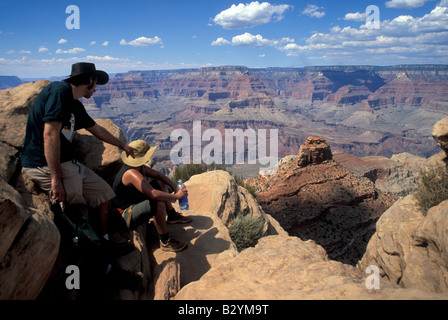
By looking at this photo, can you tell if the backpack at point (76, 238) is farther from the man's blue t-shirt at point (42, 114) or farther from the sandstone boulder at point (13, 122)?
the sandstone boulder at point (13, 122)

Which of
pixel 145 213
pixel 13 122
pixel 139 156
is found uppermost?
pixel 13 122

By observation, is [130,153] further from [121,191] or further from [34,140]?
[34,140]

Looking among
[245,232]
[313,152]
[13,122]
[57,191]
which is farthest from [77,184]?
[313,152]

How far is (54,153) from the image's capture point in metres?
3.11

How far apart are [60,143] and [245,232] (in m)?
4.93

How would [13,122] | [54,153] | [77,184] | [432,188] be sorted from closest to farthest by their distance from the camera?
[54,153]
[77,184]
[13,122]
[432,188]

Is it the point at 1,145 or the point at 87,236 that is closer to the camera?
the point at 87,236

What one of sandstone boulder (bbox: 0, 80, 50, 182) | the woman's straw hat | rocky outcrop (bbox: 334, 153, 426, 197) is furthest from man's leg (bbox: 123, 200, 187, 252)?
rocky outcrop (bbox: 334, 153, 426, 197)

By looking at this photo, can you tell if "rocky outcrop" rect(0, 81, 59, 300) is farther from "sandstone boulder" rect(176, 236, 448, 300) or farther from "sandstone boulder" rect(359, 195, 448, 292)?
"sandstone boulder" rect(359, 195, 448, 292)

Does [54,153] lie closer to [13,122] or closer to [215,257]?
[13,122]

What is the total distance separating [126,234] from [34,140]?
196 centimetres

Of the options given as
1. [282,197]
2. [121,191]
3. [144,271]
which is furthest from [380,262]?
[282,197]

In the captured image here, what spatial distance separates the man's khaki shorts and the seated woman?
1.30 feet

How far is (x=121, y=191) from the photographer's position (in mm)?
4312
